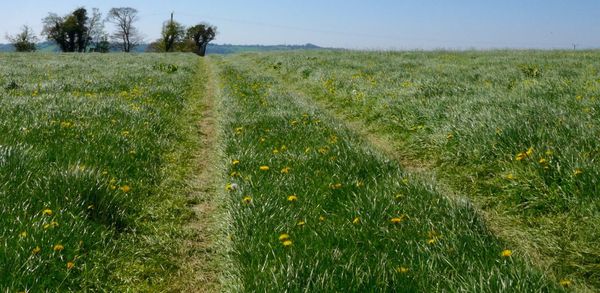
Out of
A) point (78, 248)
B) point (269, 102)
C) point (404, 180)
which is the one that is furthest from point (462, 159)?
point (269, 102)

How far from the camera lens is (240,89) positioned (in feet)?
57.3

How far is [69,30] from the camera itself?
10725 cm

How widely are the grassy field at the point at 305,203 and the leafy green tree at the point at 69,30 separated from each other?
112333 millimetres

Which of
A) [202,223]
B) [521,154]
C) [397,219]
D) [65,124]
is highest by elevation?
[65,124]

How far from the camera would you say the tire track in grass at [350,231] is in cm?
353

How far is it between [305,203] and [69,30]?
119 metres

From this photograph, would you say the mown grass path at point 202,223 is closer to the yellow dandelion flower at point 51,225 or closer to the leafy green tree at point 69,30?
the yellow dandelion flower at point 51,225

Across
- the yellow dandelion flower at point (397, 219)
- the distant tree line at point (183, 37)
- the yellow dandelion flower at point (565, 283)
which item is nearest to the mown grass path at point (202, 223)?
the yellow dandelion flower at point (397, 219)

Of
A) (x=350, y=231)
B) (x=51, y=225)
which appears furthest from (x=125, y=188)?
(x=350, y=231)

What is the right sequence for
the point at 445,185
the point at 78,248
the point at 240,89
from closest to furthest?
1. the point at 78,248
2. the point at 445,185
3. the point at 240,89

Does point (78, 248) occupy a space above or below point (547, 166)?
below

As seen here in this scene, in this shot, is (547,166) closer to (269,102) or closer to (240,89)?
(269,102)

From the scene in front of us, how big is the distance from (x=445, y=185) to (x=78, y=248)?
4962 millimetres

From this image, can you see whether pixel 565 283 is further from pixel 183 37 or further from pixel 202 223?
pixel 183 37
